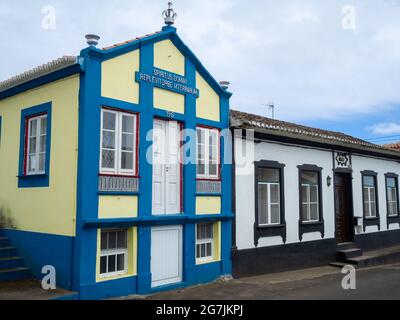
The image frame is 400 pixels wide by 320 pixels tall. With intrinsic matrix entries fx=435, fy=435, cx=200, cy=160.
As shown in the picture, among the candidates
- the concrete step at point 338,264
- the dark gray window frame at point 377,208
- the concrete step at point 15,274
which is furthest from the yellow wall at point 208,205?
the dark gray window frame at point 377,208

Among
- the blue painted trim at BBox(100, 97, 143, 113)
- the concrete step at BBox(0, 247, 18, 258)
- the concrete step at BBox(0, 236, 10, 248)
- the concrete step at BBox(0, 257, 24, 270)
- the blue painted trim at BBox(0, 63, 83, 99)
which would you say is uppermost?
the blue painted trim at BBox(0, 63, 83, 99)

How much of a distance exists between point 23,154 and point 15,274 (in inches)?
99.1

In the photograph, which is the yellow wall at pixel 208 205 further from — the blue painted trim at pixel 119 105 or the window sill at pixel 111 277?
the blue painted trim at pixel 119 105

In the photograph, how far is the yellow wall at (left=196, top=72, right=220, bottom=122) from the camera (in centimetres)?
1030

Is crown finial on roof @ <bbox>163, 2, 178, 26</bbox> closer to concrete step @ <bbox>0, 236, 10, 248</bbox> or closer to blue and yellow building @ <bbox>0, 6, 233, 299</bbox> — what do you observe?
blue and yellow building @ <bbox>0, 6, 233, 299</bbox>

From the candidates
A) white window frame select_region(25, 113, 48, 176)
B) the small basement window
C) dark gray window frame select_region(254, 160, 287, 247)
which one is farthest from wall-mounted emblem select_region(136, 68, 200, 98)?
the small basement window

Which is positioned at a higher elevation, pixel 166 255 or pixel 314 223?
pixel 314 223

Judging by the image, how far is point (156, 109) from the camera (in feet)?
30.3

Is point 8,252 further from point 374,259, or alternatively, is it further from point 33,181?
point 374,259

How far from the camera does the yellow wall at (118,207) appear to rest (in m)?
8.19

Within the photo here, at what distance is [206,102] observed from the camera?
1045 cm

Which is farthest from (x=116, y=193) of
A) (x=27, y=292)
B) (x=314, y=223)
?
(x=314, y=223)

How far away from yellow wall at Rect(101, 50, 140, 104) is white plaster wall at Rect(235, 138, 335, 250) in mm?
3411

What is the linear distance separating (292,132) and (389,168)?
7.66 m
